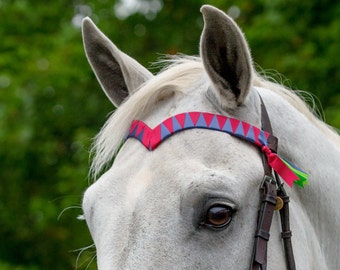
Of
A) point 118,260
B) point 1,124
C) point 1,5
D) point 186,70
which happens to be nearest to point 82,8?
point 1,5

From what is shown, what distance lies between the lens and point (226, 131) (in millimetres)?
3486

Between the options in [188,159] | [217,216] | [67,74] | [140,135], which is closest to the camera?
[217,216]

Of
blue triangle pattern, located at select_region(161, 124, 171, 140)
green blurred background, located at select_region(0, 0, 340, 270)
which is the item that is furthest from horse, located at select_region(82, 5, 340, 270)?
green blurred background, located at select_region(0, 0, 340, 270)

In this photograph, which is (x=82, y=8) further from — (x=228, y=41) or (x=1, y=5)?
(x=228, y=41)

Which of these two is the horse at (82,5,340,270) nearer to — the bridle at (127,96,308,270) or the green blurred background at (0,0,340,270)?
the bridle at (127,96,308,270)

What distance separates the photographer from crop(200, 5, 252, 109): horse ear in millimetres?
3367

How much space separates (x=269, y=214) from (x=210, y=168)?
13.7 inches

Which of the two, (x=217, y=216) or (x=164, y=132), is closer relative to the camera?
(x=217, y=216)

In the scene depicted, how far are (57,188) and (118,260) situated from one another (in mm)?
8440

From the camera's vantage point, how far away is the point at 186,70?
3.84 meters

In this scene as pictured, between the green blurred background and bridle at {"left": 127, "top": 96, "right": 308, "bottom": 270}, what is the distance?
22.0ft

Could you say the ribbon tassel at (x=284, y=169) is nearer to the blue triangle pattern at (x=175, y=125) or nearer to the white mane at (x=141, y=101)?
the blue triangle pattern at (x=175, y=125)

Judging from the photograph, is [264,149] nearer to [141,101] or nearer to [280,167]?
[280,167]

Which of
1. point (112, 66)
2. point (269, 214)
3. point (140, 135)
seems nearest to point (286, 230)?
point (269, 214)
